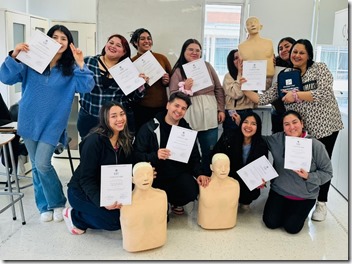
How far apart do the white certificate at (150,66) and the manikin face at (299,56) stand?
0.99 m

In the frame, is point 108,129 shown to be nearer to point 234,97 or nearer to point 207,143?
point 207,143

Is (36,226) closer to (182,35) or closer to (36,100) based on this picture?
(36,100)

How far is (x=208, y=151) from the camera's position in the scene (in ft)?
10.2

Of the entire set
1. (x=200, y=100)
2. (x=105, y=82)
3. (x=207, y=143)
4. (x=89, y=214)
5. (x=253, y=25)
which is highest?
(x=253, y=25)

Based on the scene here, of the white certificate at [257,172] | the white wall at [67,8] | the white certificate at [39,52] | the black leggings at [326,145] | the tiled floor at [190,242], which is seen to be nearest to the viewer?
the tiled floor at [190,242]

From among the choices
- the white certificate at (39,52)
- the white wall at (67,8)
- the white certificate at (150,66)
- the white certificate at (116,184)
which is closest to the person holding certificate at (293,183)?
the white certificate at (150,66)

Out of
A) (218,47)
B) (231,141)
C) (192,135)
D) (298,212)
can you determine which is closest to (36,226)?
(192,135)

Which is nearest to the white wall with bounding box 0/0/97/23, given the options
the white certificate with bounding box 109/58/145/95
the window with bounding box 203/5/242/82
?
the window with bounding box 203/5/242/82

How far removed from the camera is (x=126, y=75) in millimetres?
2752

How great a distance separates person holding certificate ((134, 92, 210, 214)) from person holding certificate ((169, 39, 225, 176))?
0.76 ft

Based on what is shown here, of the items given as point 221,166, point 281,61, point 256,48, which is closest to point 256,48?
point 256,48

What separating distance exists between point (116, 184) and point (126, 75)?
35.1 inches

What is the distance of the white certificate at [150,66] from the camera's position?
9.51ft

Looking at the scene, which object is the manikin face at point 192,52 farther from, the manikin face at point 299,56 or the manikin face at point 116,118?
the manikin face at point 116,118
